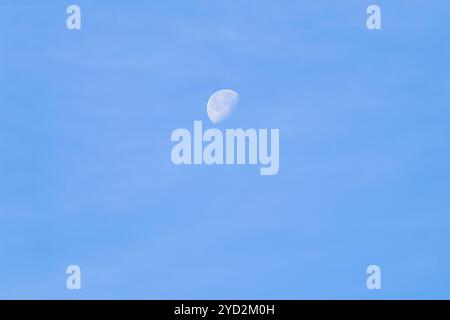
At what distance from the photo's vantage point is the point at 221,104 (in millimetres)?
4855

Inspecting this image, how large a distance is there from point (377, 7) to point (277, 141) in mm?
893

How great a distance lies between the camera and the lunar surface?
484cm

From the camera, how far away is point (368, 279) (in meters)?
4.81

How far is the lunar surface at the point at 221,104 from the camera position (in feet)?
15.9
